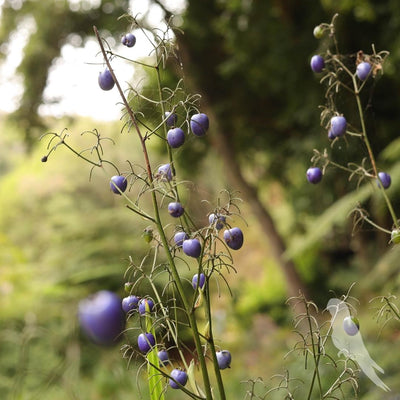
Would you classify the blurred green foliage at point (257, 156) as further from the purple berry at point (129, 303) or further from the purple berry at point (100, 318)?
the purple berry at point (100, 318)

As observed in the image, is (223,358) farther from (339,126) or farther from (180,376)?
(339,126)

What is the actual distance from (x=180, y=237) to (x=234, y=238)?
0.13 feet

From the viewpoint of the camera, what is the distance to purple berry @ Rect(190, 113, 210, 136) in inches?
16.9

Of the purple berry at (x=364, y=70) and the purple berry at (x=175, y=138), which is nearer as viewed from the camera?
the purple berry at (x=175, y=138)

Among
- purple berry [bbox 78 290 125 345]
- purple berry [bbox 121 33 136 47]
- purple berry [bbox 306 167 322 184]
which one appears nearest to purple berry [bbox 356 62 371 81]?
purple berry [bbox 306 167 322 184]

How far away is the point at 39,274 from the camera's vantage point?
14.7ft

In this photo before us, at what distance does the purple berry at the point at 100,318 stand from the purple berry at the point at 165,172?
0.14m

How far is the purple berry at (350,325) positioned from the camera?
406 mm

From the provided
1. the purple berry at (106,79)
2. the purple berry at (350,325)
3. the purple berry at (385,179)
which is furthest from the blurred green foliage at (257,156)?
the purple berry at (106,79)

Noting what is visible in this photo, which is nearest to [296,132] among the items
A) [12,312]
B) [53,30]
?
[53,30]

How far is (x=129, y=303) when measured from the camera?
0.41 meters

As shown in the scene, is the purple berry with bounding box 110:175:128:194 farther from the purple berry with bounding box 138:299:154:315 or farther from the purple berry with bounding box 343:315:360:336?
the purple berry with bounding box 343:315:360:336

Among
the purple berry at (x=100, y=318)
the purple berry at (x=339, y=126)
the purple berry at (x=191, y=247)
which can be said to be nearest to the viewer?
the purple berry at (x=100, y=318)

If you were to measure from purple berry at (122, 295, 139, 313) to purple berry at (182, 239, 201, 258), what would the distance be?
6 centimetres
